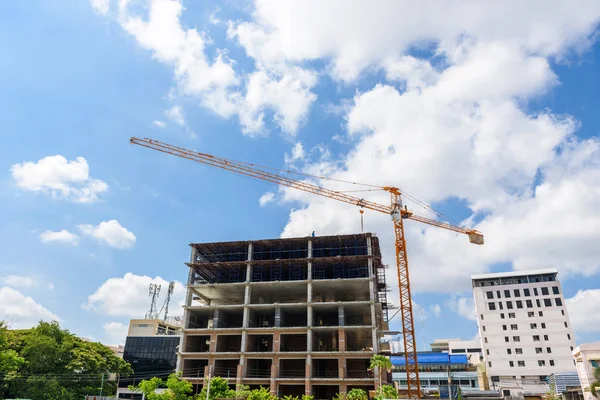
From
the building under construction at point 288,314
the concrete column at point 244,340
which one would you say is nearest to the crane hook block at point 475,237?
the building under construction at point 288,314

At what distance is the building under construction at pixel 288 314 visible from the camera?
82062mm

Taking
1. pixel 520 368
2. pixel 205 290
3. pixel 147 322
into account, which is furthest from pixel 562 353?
pixel 147 322

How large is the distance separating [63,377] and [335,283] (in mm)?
49173

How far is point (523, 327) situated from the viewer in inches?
4732

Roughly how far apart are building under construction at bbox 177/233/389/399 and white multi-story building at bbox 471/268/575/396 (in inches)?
1748

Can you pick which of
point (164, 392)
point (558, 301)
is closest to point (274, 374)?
point (164, 392)

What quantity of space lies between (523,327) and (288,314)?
70.0m

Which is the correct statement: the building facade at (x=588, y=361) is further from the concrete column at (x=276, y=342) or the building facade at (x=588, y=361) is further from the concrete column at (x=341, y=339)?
the concrete column at (x=276, y=342)

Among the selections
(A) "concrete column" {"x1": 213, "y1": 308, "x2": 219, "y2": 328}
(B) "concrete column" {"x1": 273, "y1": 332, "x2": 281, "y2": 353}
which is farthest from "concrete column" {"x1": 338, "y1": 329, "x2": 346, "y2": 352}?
(A) "concrete column" {"x1": 213, "y1": 308, "x2": 219, "y2": 328}

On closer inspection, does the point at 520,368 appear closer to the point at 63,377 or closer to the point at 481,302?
the point at 481,302

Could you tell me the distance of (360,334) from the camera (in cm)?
8781

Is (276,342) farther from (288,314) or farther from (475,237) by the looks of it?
(475,237)

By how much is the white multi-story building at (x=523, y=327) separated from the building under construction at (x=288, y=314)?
4441 centimetres

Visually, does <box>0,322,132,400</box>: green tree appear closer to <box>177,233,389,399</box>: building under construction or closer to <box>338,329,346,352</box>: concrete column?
<box>177,233,389,399</box>: building under construction
